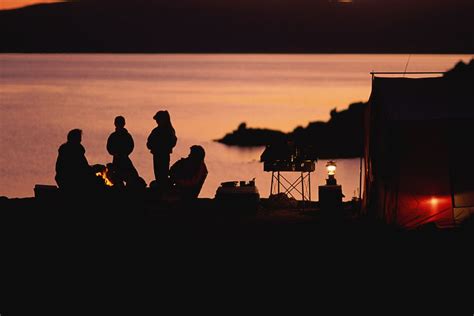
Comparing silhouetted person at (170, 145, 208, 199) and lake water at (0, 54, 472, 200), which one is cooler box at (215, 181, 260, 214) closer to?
silhouetted person at (170, 145, 208, 199)

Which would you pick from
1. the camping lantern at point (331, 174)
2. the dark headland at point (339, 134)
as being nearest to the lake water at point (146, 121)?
the dark headland at point (339, 134)

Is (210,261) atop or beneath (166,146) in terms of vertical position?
beneath

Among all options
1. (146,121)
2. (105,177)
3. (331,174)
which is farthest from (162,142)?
(146,121)

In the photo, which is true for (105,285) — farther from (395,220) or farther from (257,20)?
(257,20)

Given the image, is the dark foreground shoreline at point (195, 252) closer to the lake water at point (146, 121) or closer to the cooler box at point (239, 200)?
the cooler box at point (239, 200)

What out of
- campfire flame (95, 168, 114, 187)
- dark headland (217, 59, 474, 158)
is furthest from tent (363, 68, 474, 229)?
dark headland (217, 59, 474, 158)

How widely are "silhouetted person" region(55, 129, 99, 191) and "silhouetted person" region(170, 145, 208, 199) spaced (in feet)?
4.25

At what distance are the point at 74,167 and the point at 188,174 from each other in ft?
5.44

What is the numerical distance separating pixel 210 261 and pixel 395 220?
284 cm

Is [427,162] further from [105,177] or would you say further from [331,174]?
[105,177]

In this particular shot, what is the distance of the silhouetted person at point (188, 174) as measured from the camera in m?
14.9

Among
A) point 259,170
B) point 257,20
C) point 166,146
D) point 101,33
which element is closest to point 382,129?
point 166,146

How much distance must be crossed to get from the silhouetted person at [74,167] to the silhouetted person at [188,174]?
1.29 meters

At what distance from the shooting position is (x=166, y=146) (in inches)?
591
